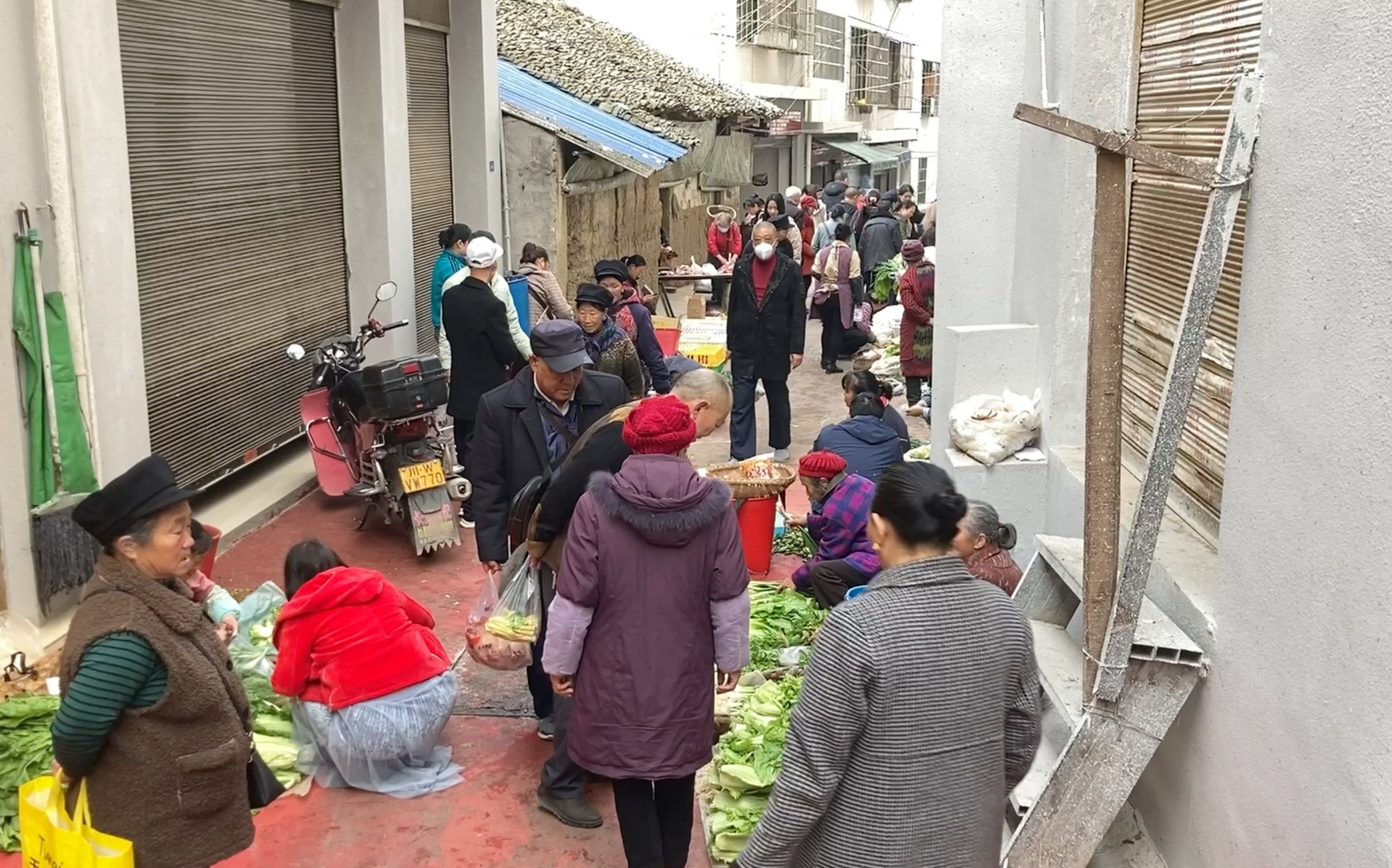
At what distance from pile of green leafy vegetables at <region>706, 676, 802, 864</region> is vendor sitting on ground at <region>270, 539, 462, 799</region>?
1154 millimetres

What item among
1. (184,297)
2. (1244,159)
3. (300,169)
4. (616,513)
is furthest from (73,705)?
(300,169)

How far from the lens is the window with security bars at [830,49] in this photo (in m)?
32.9

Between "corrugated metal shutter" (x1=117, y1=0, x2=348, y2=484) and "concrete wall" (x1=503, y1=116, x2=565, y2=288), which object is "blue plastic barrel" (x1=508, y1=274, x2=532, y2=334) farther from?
"concrete wall" (x1=503, y1=116, x2=565, y2=288)

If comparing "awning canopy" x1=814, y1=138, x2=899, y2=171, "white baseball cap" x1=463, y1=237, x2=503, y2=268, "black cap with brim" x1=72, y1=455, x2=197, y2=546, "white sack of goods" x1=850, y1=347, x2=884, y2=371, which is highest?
"awning canopy" x1=814, y1=138, x2=899, y2=171

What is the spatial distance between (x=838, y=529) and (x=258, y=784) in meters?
3.40

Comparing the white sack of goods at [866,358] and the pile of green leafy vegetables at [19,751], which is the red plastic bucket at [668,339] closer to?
the white sack of goods at [866,358]

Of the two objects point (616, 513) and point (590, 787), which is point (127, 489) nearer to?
point (616, 513)

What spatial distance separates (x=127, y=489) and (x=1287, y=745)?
312 centimetres

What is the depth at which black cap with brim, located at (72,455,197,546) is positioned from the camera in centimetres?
336

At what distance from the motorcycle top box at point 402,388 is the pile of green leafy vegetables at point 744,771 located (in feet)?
11.0

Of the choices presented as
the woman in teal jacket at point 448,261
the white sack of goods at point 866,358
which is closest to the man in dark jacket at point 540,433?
the woman in teal jacket at point 448,261

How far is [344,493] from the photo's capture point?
28.4 feet

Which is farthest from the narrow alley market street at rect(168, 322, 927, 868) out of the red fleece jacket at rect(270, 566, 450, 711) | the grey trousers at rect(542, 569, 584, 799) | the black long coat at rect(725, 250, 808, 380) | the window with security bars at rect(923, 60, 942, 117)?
the window with security bars at rect(923, 60, 942, 117)

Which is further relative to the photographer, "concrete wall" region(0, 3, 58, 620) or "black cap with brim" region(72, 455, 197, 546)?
"concrete wall" region(0, 3, 58, 620)
